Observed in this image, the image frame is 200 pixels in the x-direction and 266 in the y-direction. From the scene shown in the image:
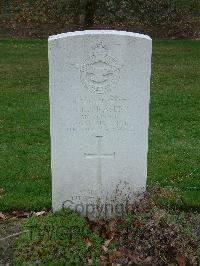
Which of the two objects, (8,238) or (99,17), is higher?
(99,17)

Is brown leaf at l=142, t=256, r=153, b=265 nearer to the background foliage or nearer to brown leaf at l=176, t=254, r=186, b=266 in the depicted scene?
brown leaf at l=176, t=254, r=186, b=266

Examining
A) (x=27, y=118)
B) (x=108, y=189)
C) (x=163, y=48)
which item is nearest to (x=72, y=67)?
(x=108, y=189)

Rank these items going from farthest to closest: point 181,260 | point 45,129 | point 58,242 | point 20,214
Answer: point 45,129, point 20,214, point 58,242, point 181,260

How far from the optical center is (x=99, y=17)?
22688mm

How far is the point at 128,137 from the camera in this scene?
Result: 5.77 metres

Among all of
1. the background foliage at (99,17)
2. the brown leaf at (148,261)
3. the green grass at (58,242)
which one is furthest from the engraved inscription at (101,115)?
the background foliage at (99,17)

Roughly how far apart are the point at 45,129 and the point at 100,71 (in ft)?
14.6

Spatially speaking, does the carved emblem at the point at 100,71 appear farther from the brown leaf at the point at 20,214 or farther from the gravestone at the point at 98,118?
the brown leaf at the point at 20,214

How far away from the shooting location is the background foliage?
2170 cm

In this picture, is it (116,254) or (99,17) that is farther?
(99,17)

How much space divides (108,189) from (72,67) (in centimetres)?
143

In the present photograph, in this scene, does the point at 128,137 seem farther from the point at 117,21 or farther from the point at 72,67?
the point at 117,21

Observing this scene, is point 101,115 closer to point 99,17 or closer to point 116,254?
point 116,254

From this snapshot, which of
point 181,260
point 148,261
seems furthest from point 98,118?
point 181,260
